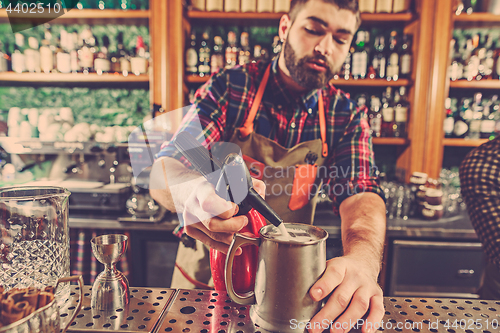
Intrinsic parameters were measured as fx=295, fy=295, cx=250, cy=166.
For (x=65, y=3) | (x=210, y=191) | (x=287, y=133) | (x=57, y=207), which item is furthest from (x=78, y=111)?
(x=210, y=191)

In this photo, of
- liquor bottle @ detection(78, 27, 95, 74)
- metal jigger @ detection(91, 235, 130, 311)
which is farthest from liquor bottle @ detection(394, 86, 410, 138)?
liquor bottle @ detection(78, 27, 95, 74)

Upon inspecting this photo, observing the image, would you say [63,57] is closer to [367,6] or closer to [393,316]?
[367,6]

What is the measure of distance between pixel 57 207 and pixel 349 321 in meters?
0.65

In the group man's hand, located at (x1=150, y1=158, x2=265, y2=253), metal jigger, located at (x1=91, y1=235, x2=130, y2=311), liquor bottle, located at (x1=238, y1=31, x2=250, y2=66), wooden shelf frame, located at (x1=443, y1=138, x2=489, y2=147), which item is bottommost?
metal jigger, located at (x1=91, y1=235, x2=130, y2=311)

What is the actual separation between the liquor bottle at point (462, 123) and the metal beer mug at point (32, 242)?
2687mm

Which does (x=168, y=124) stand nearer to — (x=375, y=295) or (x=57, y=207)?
(x=57, y=207)

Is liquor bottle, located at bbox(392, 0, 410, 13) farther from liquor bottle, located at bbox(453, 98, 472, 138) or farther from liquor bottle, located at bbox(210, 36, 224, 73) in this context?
liquor bottle, located at bbox(210, 36, 224, 73)

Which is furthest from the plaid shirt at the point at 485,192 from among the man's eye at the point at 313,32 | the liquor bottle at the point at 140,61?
the liquor bottle at the point at 140,61

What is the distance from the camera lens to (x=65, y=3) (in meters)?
2.27

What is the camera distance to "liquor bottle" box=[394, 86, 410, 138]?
2297 mm

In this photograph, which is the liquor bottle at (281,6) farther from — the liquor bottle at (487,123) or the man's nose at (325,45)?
the liquor bottle at (487,123)

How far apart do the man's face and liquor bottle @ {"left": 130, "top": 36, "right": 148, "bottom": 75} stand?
142 cm

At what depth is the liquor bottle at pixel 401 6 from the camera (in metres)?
2.22

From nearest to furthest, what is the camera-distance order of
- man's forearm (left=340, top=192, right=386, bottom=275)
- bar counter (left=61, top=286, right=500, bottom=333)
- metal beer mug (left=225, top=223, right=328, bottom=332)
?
1. metal beer mug (left=225, top=223, right=328, bottom=332)
2. bar counter (left=61, top=286, right=500, bottom=333)
3. man's forearm (left=340, top=192, right=386, bottom=275)
